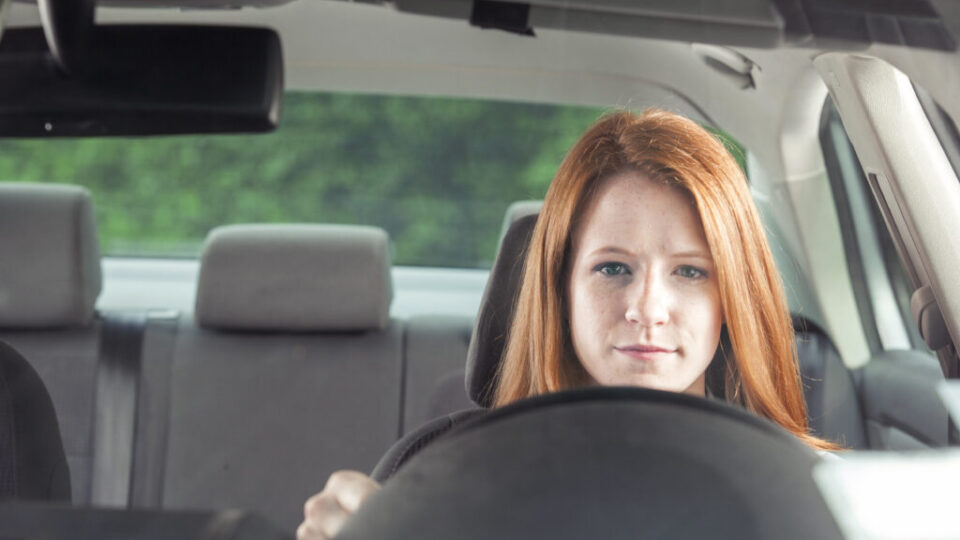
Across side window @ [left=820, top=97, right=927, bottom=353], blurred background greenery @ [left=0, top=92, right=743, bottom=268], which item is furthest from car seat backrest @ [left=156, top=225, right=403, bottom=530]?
side window @ [left=820, top=97, right=927, bottom=353]

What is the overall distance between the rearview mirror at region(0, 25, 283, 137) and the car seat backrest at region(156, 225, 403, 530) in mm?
520

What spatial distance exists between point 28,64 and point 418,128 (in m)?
0.63

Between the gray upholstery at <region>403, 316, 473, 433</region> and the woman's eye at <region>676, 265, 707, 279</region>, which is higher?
the woman's eye at <region>676, 265, 707, 279</region>

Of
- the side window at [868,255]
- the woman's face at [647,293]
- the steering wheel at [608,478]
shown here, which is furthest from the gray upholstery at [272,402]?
the steering wheel at [608,478]

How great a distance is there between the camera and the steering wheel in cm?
64

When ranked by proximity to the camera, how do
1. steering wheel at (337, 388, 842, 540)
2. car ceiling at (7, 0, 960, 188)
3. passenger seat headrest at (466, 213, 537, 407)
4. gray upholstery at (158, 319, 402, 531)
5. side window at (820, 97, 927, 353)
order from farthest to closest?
gray upholstery at (158, 319, 402, 531)
side window at (820, 97, 927, 353)
passenger seat headrest at (466, 213, 537, 407)
car ceiling at (7, 0, 960, 188)
steering wheel at (337, 388, 842, 540)

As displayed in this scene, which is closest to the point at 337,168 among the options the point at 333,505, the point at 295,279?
the point at 295,279

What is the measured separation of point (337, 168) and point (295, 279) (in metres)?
0.46

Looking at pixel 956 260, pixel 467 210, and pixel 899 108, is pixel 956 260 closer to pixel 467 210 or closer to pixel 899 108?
pixel 899 108

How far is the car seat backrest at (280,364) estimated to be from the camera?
171cm

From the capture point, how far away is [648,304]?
1061 millimetres

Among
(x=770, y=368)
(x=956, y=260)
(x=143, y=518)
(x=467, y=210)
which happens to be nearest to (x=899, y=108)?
(x=956, y=260)

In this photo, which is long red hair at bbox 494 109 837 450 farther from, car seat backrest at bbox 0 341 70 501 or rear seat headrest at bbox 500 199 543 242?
car seat backrest at bbox 0 341 70 501

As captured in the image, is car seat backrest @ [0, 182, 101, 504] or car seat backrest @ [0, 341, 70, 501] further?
car seat backrest @ [0, 182, 101, 504]
